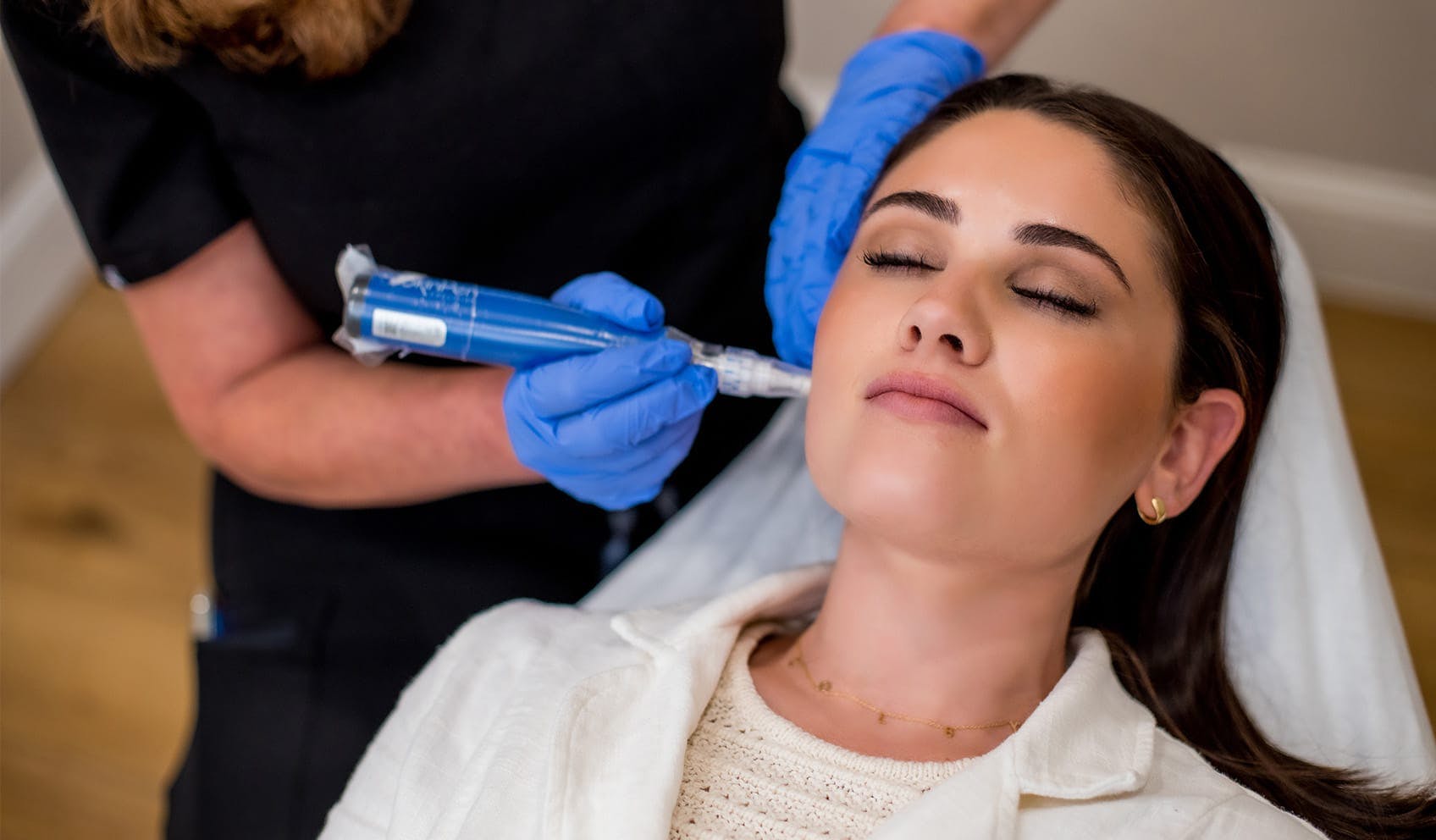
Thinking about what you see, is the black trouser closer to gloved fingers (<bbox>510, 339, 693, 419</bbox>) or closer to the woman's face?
gloved fingers (<bbox>510, 339, 693, 419</bbox>)

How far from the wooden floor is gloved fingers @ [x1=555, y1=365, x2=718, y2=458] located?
1.09m

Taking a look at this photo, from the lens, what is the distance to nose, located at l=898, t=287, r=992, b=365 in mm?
959

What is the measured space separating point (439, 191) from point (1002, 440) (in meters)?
0.58

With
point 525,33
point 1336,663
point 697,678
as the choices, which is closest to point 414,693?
point 697,678

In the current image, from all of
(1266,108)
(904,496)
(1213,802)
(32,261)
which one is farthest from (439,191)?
A: (1266,108)

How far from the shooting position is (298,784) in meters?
1.27

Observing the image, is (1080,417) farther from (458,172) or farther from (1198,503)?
(458,172)

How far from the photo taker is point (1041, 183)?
1.03m

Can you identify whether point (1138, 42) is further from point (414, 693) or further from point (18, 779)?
point (18, 779)

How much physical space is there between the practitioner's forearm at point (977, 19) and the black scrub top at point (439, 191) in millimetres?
148

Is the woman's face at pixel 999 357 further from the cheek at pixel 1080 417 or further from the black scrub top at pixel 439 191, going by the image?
the black scrub top at pixel 439 191

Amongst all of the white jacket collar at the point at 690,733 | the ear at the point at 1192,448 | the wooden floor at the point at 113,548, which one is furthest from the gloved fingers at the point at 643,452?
the wooden floor at the point at 113,548

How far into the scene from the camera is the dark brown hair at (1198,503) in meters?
1.06

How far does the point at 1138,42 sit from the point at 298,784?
1.65 m
